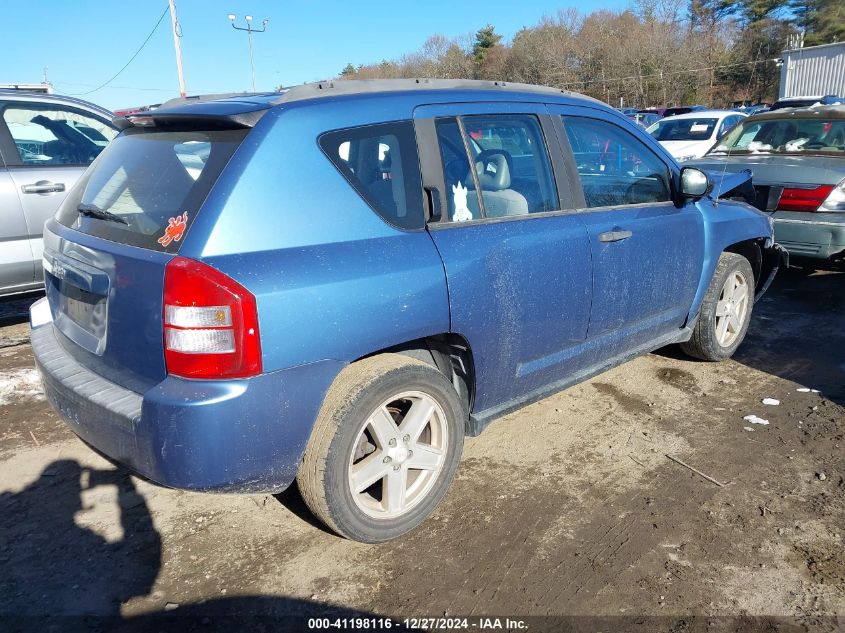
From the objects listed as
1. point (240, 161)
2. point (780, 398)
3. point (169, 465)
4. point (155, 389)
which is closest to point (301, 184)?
point (240, 161)

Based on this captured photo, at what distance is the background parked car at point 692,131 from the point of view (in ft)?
43.4

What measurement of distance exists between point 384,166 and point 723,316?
3005 millimetres

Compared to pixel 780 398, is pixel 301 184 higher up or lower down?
higher up

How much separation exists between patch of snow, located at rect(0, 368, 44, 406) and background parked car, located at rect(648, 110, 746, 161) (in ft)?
38.6

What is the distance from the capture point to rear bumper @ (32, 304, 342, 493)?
2.17 m

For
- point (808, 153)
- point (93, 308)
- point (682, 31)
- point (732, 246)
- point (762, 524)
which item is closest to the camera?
point (93, 308)

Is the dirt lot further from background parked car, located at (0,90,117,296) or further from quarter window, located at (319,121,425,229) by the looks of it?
background parked car, located at (0,90,117,296)

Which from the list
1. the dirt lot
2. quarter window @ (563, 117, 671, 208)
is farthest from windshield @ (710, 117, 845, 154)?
the dirt lot

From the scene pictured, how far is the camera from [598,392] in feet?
14.1

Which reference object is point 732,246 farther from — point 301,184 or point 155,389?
point 155,389

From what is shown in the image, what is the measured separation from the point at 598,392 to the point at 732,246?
1490 millimetres

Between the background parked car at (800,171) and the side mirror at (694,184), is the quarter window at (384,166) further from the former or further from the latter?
the background parked car at (800,171)

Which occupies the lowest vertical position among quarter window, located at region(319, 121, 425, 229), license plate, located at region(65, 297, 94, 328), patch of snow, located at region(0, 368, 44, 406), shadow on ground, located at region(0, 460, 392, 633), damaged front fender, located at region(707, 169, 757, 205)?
shadow on ground, located at region(0, 460, 392, 633)

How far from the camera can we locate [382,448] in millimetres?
2674
